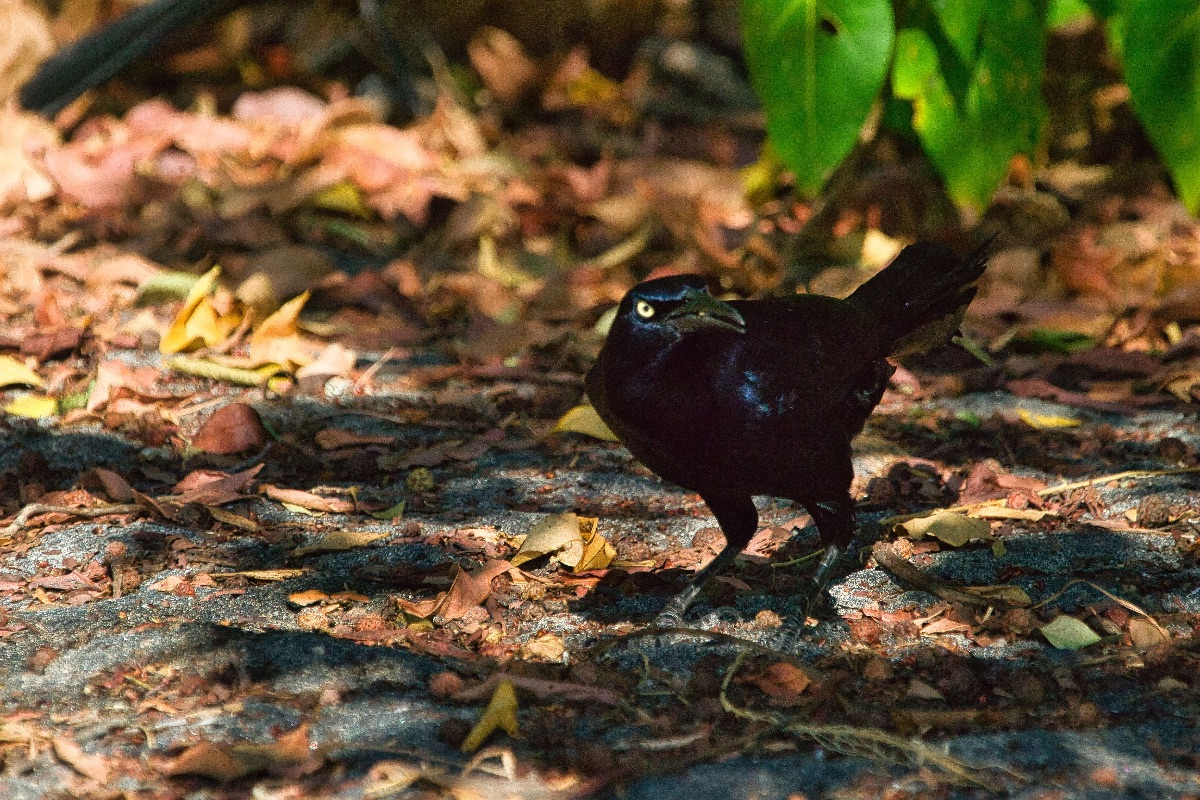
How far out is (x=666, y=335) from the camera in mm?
3227

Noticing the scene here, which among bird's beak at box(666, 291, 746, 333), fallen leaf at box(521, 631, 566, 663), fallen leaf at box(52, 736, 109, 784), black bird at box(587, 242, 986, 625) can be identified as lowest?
fallen leaf at box(521, 631, 566, 663)

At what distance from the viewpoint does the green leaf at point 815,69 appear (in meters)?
4.39

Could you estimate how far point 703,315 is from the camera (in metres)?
3.18

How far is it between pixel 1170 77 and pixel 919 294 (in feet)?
3.99

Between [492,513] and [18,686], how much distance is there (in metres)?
1.47

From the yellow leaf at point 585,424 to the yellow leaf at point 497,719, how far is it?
Result: 1.69 meters

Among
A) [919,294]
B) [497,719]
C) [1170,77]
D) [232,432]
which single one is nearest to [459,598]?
[497,719]

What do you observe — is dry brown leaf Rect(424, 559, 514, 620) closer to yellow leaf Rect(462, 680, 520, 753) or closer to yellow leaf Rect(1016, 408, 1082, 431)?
yellow leaf Rect(462, 680, 520, 753)

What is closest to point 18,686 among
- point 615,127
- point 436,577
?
point 436,577

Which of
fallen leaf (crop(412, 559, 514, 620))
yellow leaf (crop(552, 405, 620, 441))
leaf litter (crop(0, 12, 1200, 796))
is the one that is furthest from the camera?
yellow leaf (crop(552, 405, 620, 441))

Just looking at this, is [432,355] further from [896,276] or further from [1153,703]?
[1153,703]

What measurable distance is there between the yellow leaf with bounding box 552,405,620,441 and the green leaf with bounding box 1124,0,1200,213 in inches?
78.3

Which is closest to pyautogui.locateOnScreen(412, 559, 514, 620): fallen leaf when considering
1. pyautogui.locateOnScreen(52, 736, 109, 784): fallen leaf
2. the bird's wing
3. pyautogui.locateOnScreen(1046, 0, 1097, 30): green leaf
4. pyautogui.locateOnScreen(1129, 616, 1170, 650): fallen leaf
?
the bird's wing

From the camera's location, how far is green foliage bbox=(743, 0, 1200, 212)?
4301mm
